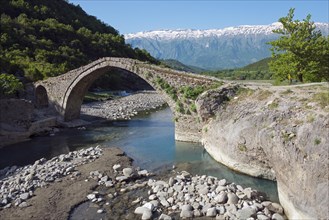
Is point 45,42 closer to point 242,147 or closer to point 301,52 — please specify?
point 301,52

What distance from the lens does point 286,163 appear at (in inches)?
416

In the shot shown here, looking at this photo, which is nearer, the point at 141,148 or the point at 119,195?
the point at 119,195

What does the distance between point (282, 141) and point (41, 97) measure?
24318 millimetres

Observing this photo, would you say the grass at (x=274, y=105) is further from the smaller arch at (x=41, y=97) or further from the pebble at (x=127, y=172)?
the smaller arch at (x=41, y=97)

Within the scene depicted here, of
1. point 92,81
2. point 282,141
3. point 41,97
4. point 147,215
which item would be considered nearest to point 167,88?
point 92,81

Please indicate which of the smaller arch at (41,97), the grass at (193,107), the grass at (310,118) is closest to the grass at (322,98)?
the grass at (310,118)

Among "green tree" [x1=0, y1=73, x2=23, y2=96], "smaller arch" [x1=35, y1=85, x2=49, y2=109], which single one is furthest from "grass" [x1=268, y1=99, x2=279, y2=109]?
"smaller arch" [x1=35, y1=85, x2=49, y2=109]

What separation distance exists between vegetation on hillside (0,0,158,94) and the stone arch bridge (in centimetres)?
856

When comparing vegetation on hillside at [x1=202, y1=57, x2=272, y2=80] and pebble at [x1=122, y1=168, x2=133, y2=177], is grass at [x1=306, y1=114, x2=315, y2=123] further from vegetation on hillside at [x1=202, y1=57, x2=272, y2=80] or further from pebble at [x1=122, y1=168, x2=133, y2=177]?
vegetation on hillside at [x1=202, y1=57, x2=272, y2=80]

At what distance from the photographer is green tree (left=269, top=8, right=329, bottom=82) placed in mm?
18797

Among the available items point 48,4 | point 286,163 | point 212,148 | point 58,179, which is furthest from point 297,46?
point 48,4

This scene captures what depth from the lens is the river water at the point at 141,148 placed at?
15.1 meters

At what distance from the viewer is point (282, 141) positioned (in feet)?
36.0

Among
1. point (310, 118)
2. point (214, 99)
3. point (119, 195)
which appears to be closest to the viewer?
point (310, 118)
